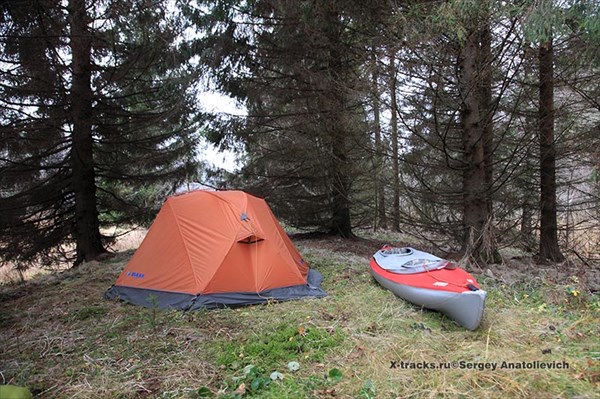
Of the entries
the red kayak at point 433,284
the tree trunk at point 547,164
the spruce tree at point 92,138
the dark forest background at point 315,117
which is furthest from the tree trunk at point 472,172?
the spruce tree at point 92,138

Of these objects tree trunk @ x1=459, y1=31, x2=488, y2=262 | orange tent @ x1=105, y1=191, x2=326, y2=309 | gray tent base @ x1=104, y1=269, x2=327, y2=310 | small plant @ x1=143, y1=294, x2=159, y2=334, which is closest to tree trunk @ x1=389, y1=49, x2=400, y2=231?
tree trunk @ x1=459, y1=31, x2=488, y2=262

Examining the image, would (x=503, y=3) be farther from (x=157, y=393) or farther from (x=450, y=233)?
(x=157, y=393)

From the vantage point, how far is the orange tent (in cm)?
473

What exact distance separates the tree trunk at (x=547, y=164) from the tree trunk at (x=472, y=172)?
1069 mm

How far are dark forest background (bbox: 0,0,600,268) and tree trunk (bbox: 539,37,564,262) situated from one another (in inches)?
1.5

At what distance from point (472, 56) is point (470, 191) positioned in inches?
86.9

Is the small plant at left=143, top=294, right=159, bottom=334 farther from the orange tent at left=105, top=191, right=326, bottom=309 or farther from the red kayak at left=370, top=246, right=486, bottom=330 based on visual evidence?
the red kayak at left=370, top=246, right=486, bottom=330

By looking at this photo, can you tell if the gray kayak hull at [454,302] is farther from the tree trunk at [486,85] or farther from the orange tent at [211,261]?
the tree trunk at [486,85]

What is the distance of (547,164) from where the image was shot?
718cm

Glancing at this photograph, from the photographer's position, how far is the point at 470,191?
20.5 ft

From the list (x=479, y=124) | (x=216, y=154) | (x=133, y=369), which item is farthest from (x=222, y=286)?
(x=216, y=154)

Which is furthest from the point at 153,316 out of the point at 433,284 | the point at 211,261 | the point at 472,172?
the point at 472,172

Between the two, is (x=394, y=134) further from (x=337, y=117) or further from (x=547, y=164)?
(x=547, y=164)

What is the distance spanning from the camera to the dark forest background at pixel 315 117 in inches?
215
